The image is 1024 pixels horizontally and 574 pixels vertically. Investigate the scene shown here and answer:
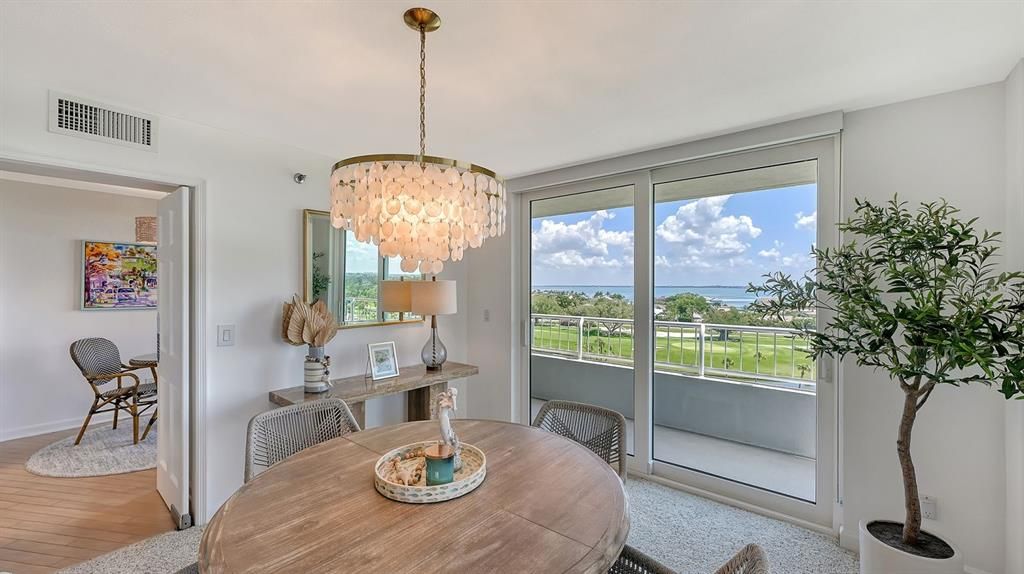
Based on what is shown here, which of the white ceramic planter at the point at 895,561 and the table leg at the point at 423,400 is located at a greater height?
the table leg at the point at 423,400

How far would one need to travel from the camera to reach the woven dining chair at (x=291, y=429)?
1882mm

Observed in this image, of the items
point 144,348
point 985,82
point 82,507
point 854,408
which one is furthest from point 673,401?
point 144,348

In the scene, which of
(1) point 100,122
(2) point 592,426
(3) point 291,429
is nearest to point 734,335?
(2) point 592,426

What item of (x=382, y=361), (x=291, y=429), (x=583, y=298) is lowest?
(x=291, y=429)

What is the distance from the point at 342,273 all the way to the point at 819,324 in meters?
3.14

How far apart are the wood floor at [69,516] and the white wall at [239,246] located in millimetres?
475

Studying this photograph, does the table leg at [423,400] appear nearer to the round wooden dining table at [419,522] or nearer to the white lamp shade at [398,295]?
the white lamp shade at [398,295]

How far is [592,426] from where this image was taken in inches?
81.8

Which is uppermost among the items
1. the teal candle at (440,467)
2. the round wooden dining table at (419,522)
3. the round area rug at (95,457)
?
the teal candle at (440,467)

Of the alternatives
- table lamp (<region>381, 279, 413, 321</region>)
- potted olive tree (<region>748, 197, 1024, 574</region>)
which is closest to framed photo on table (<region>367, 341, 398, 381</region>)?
table lamp (<region>381, 279, 413, 321</region>)

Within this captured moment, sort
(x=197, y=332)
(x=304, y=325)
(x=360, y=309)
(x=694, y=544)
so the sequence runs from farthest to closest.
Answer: (x=360, y=309), (x=304, y=325), (x=197, y=332), (x=694, y=544)

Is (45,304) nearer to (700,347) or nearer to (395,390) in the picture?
(395,390)

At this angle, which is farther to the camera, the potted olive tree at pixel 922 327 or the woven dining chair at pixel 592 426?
the woven dining chair at pixel 592 426

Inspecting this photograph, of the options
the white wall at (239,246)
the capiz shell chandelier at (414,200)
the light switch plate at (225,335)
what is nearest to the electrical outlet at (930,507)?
the capiz shell chandelier at (414,200)
